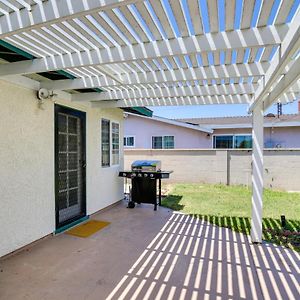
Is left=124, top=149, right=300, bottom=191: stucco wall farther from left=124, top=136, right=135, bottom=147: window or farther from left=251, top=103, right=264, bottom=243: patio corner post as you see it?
left=251, top=103, right=264, bottom=243: patio corner post

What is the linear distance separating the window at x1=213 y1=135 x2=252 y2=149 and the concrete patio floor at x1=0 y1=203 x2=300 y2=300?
9950 millimetres

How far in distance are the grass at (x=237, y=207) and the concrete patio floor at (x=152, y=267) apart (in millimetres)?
574

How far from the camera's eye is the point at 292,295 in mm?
2857

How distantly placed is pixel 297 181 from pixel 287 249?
6680mm

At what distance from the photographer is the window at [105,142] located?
6.83 meters

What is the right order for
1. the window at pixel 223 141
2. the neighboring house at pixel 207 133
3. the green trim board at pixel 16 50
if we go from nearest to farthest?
1. the green trim board at pixel 16 50
2. the neighboring house at pixel 207 133
3. the window at pixel 223 141

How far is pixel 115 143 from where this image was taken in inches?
304

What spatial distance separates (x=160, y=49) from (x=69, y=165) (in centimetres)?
362

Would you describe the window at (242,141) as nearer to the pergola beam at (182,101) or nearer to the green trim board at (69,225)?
the pergola beam at (182,101)

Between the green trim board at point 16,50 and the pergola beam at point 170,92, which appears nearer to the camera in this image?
the green trim board at point 16,50

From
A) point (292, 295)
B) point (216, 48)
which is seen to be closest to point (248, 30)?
point (216, 48)

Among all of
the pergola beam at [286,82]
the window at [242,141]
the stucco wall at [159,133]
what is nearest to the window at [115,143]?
the pergola beam at [286,82]

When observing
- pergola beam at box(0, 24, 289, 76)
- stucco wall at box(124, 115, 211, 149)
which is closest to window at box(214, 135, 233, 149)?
stucco wall at box(124, 115, 211, 149)

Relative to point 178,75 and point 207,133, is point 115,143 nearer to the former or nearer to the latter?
point 178,75
